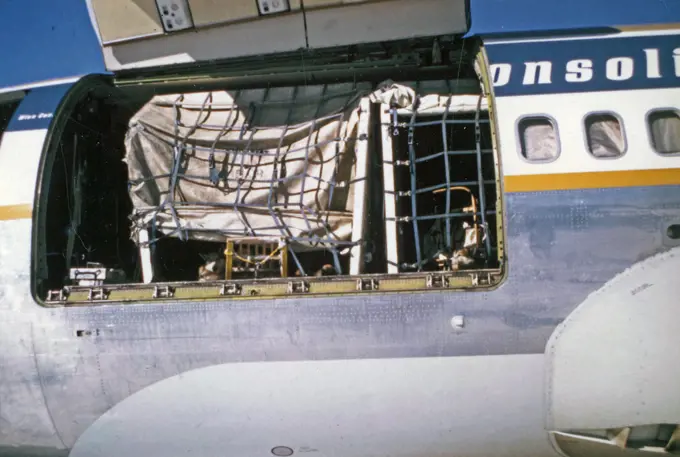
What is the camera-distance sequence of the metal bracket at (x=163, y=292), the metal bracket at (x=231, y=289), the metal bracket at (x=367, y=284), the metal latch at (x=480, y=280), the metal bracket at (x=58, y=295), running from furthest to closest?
the metal bracket at (x=58, y=295), the metal bracket at (x=163, y=292), the metal bracket at (x=231, y=289), the metal bracket at (x=367, y=284), the metal latch at (x=480, y=280)

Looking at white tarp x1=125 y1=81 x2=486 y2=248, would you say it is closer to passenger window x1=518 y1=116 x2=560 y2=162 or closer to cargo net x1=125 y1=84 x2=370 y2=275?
cargo net x1=125 y1=84 x2=370 y2=275

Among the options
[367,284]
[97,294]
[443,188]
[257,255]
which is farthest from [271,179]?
[97,294]

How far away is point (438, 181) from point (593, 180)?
2.97 m

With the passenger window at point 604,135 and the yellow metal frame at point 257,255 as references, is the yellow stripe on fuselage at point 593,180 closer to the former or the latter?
the passenger window at point 604,135

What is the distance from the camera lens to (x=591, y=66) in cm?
550

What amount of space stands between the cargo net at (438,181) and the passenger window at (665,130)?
150 cm

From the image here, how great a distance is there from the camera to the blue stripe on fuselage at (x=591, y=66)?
5.41 m

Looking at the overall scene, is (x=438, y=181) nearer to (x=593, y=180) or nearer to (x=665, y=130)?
(x=593, y=180)

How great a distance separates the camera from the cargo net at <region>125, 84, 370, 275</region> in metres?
6.50

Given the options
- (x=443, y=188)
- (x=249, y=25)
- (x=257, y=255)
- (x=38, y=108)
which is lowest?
(x=257, y=255)

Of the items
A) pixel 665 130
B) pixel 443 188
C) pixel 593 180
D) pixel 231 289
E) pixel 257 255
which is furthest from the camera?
pixel 443 188

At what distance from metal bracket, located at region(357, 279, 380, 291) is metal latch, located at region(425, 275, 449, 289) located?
45 cm

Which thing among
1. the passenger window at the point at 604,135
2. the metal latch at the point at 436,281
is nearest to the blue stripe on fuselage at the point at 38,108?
the metal latch at the point at 436,281

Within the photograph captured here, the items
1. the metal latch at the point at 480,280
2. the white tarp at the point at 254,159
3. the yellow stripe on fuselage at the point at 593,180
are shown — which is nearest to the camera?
the yellow stripe on fuselage at the point at 593,180
